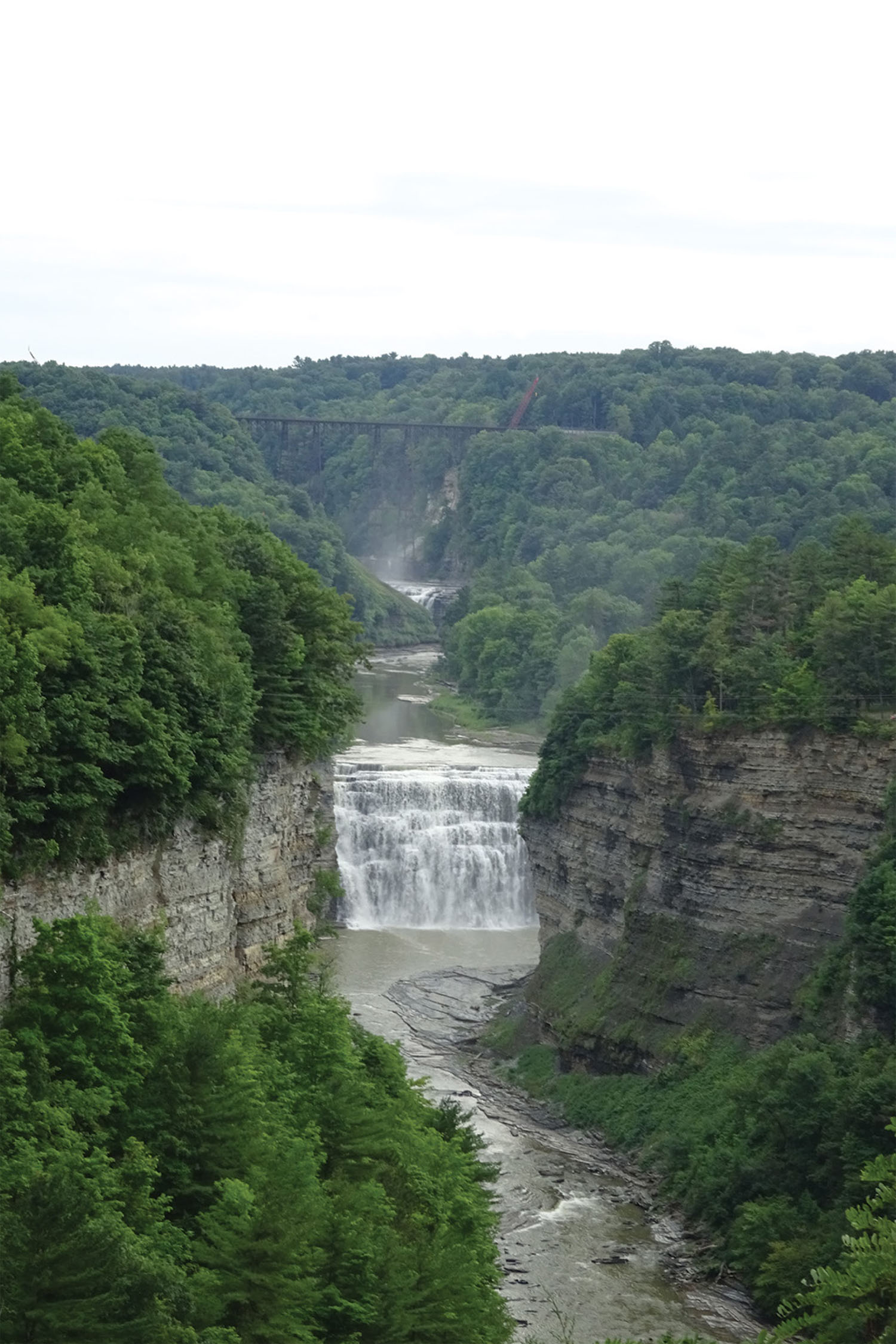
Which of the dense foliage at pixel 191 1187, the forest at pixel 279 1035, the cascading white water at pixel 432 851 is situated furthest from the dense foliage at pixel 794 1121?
the cascading white water at pixel 432 851

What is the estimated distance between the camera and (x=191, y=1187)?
37.7m

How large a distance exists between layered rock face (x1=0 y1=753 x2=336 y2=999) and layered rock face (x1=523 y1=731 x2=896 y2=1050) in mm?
17768

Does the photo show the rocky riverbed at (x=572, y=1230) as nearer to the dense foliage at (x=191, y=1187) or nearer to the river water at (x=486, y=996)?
the river water at (x=486, y=996)

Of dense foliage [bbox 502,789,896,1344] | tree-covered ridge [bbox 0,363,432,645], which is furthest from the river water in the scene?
tree-covered ridge [bbox 0,363,432,645]

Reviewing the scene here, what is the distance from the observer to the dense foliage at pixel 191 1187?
31.7m

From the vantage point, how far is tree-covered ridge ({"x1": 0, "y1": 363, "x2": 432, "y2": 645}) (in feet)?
573

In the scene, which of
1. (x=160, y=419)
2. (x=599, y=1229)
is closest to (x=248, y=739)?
(x=599, y=1229)

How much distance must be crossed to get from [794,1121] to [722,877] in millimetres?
14648

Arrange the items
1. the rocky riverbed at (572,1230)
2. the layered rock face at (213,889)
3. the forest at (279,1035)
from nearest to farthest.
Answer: the forest at (279,1035)
the layered rock face at (213,889)
the rocky riverbed at (572,1230)

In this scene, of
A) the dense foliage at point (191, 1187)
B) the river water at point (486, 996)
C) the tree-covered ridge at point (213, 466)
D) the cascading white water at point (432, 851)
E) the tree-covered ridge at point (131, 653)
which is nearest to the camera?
the dense foliage at point (191, 1187)

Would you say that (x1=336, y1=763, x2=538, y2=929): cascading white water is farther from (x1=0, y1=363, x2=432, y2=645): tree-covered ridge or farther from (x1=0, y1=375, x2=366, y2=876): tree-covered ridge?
(x1=0, y1=363, x2=432, y2=645): tree-covered ridge

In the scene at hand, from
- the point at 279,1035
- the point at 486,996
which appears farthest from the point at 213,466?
the point at 279,1035

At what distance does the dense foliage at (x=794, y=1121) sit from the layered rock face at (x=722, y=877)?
1.75m

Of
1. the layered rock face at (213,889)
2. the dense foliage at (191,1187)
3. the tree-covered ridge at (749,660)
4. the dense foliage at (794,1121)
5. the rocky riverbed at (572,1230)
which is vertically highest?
the tree-covered ridge at (749,660)
